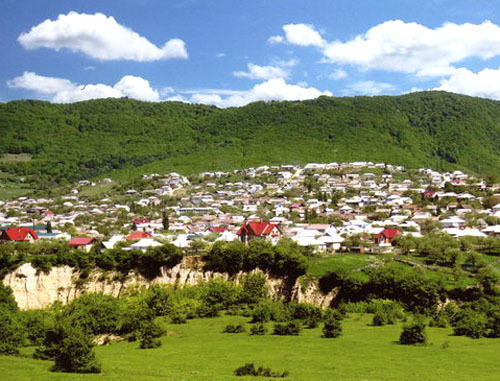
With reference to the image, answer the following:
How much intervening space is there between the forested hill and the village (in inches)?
773

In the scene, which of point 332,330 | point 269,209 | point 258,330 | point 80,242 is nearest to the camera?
point 332,330

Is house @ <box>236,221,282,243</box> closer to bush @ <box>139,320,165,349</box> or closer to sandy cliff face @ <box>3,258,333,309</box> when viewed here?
sandy cliff face @ <box>3,258,333,309</box>

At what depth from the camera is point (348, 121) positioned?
177375mm

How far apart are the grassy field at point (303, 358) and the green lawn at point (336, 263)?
733 centimetres

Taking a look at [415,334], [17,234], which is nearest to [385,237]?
[415,334]

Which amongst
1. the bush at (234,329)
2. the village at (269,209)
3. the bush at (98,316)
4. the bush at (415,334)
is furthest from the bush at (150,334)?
the village at (269,209)

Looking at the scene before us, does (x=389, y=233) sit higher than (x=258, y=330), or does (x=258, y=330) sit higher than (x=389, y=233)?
(x=389, y=233)

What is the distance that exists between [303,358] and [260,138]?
14676 centimetres

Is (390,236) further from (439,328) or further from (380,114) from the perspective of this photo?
(380,114)

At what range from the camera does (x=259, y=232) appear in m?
52.3

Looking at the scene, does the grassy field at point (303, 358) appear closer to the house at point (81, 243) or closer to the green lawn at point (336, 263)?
the green lawn at point (336, 263)

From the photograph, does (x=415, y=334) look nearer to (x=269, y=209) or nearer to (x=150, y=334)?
(x=150, y=334)

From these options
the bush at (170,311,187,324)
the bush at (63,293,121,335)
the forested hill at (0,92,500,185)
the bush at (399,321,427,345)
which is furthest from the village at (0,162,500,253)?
the forested hill at (0,92,500,185)

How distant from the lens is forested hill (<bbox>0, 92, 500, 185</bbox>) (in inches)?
5960
